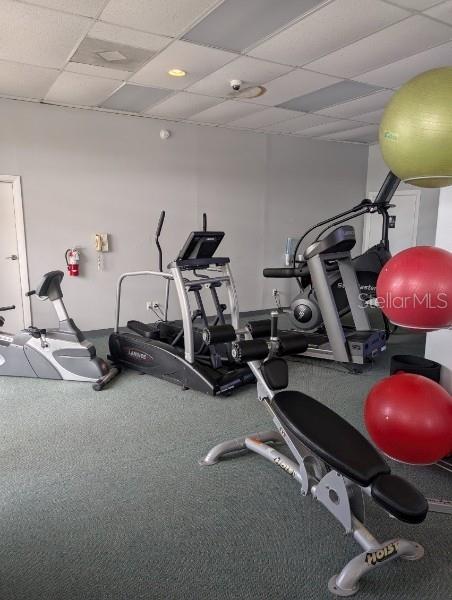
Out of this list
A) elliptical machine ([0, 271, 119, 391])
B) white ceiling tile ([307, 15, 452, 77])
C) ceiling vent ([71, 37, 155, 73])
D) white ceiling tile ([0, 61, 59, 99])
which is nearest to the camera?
white ceiling tile ([307, 15, 452, 77])

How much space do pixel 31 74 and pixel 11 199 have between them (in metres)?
1.44

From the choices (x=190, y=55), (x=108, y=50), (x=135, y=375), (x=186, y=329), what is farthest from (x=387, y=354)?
(x=108, y=50)

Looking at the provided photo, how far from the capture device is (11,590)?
161cm

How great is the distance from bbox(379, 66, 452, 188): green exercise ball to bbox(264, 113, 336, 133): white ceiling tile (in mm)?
3721

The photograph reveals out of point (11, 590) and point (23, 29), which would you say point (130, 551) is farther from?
point (23, 29)

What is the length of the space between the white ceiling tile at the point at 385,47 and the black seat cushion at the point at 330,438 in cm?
259

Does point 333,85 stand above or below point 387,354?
above

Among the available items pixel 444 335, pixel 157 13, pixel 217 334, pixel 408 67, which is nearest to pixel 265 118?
pixel 408 67

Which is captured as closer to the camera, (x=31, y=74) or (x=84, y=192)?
(x=31, y=74)

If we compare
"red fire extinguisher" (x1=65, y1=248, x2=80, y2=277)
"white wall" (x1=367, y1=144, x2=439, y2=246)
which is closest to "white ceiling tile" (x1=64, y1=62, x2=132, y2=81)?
"red fire extinguisher" (x1=65, y1=248, x2=80, y2=277)

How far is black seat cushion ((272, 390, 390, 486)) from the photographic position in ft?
5.18

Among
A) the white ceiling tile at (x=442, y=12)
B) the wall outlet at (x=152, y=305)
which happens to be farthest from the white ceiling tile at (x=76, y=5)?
the wall outlet at (x=152, y=305)

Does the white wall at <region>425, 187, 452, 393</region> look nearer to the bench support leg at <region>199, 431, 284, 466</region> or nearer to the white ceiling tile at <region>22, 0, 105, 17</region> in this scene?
the bench support leg at <region>199, 431, 284, 466</region>

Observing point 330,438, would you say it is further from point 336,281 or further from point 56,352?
point 336,281
